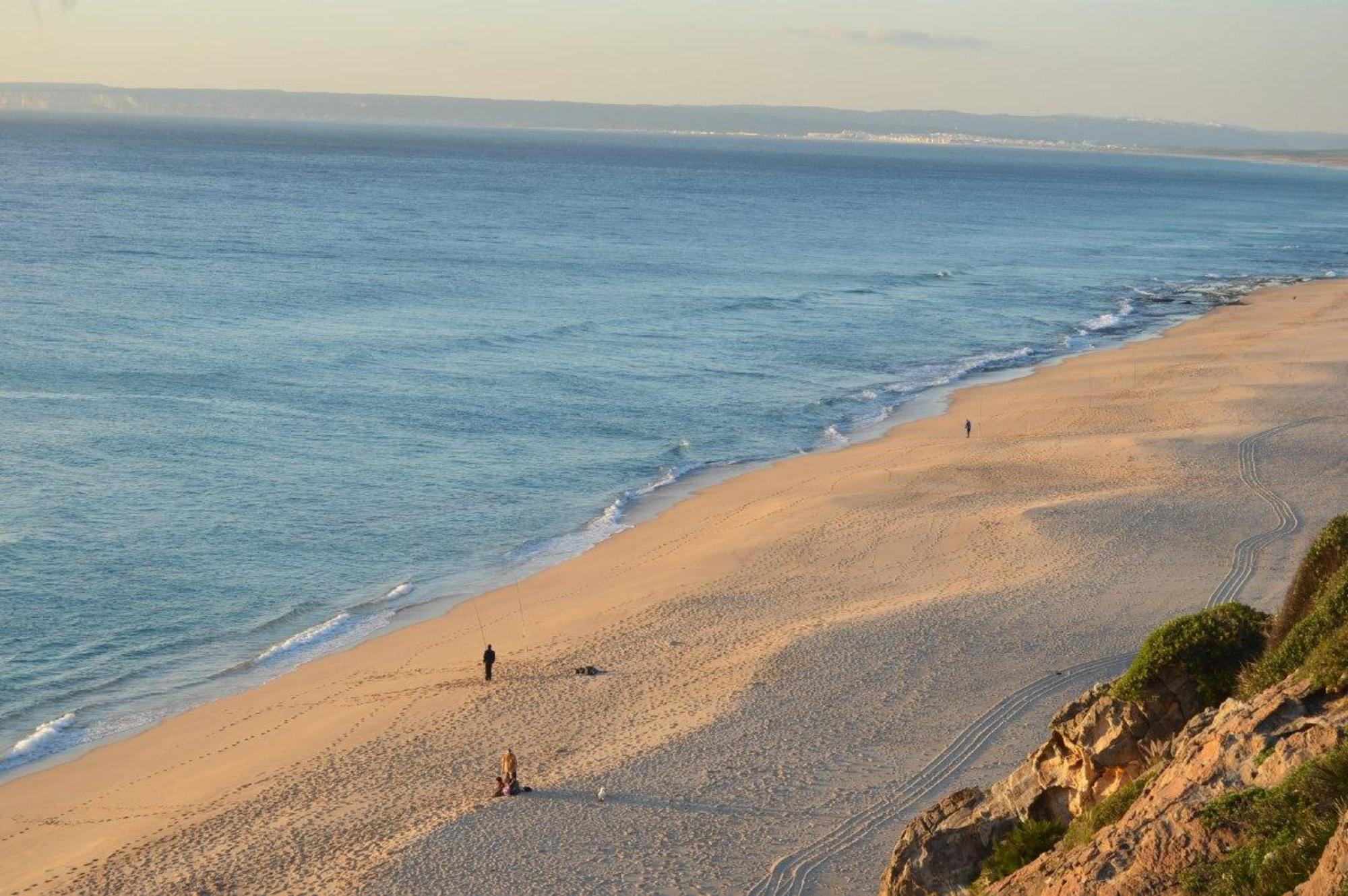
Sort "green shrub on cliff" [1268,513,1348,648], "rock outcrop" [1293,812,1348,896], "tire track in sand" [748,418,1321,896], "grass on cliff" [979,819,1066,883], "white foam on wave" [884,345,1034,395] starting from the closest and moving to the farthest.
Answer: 1. "rock outcrop" [1293,812,1348,896]
2. "grass on cliff" [979,819,1066,883]
3. "green shrub on cliff" [1268,513,1348,648]
4. "tire track in sand" [748,418,1321,896]
5. "white foam on wave" [884,345,1034,395]

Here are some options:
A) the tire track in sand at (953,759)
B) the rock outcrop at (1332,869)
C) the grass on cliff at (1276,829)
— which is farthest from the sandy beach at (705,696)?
the rock outcrop at (1332,869)

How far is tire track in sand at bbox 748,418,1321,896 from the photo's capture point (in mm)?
17281

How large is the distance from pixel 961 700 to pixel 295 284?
182 ft

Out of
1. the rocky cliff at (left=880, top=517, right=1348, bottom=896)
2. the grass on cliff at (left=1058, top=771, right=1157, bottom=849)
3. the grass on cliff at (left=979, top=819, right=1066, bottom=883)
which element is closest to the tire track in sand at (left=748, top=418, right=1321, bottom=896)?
the rocky cliff at (left=880, top=517, right=1348, bottom=896)

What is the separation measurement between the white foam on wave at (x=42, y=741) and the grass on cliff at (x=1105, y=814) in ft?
59.3

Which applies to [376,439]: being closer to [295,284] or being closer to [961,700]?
[961,700]

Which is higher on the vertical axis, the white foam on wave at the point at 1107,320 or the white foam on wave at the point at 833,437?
the white foam on wave at the point at 1107,320

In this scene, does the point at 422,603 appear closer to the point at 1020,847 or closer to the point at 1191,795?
the point at 1020,847

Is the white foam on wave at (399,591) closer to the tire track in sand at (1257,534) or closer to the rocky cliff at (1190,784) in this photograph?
the tire track in sand at (1257,534)

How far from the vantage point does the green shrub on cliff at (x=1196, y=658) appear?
42.0ft

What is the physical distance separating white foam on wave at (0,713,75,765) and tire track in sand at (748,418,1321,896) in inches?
510

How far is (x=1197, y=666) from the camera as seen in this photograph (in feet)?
42.8

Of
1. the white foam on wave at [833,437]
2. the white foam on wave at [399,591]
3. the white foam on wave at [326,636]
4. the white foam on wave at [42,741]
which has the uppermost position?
the white foam on wave at [833,437]

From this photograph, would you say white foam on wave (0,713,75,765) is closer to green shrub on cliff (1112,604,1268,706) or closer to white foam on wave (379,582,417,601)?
white foam on wave (379,582,417,601)
